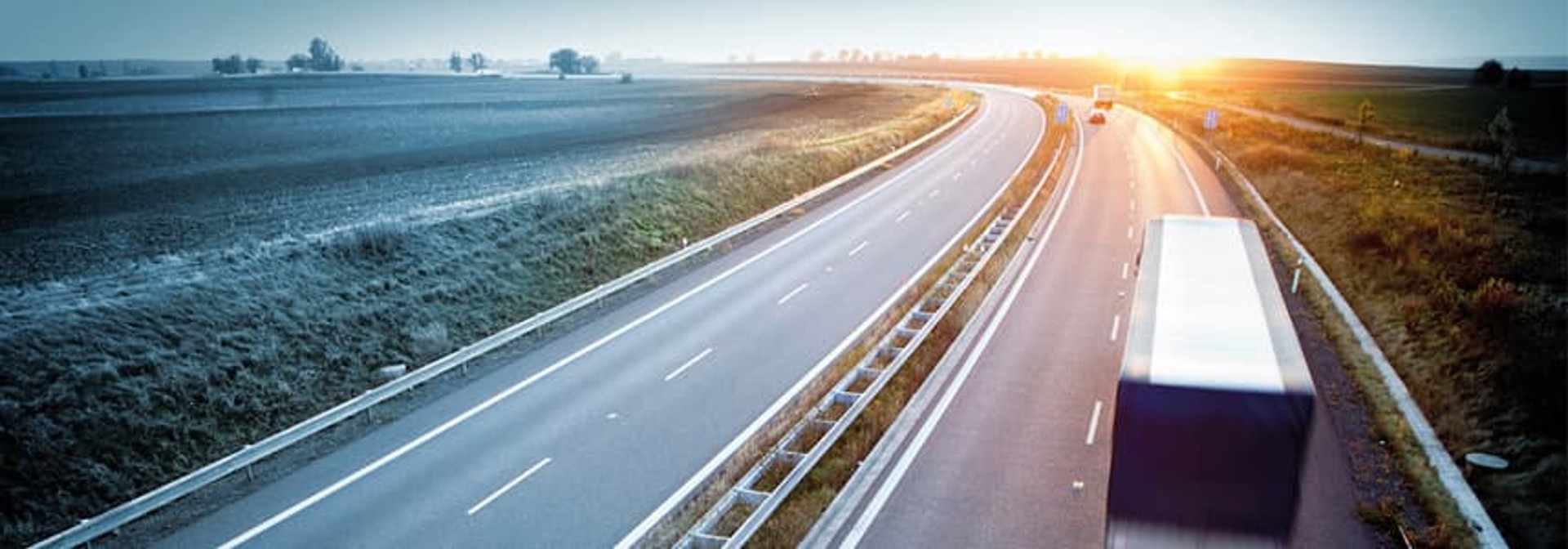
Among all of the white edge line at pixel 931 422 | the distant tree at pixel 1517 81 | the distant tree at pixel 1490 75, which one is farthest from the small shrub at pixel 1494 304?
the distant tree at pixel 1490 75

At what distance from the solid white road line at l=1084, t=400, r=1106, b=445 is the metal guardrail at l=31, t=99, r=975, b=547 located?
1343 centimetres

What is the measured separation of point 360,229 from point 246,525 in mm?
13805

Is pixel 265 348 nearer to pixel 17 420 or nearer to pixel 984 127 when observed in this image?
pixel 17 420

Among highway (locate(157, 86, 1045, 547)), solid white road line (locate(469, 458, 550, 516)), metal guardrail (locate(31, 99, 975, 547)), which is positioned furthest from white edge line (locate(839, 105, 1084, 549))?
metal guardrail (locate(31, 99, 975, 547))

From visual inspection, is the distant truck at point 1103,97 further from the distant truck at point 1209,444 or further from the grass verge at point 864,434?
the distant truck at point 1209,444

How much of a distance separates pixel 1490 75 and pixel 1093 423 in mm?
140632

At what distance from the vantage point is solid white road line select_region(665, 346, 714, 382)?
59.4 feet

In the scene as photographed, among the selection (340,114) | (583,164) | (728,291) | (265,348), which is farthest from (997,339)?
(340,114)

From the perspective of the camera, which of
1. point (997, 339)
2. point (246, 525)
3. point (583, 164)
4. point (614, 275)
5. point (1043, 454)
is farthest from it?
point (583, 164)

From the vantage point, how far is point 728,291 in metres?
24.5

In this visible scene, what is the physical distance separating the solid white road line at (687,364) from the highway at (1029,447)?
18.9 ft

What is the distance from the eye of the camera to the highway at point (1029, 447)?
1177cm

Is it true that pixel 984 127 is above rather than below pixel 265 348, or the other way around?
above

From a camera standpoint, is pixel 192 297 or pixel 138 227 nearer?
pixel 192 297
